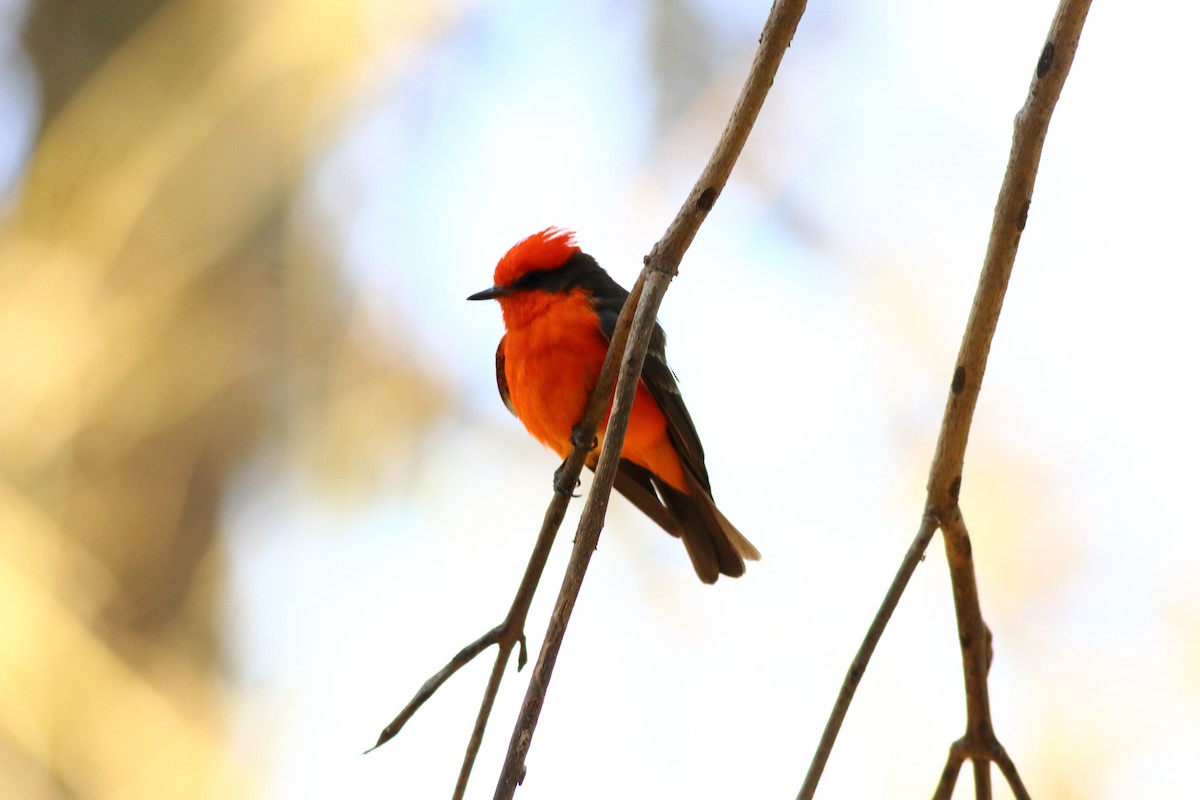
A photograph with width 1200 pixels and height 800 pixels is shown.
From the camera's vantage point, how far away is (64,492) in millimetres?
4449

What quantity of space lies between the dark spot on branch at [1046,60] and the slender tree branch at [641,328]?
347 millimetres

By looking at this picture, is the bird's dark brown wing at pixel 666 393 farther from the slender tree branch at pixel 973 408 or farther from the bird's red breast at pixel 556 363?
the slender tree branch at pixel 973 408

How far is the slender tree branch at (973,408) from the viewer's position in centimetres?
158

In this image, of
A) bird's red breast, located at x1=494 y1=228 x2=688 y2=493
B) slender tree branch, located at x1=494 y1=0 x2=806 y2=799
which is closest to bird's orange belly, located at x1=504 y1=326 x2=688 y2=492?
bird's red breast, located at x1=494 y1=228 x2=688 y2=493

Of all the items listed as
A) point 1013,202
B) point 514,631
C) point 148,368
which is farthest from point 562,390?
point 148,368

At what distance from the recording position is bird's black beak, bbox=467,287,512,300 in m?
3.20

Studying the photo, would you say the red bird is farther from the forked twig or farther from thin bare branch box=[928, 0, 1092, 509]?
thin bare branch box=[928, 0, 1092, 509]

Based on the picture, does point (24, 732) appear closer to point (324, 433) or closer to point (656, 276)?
point (324, 433)

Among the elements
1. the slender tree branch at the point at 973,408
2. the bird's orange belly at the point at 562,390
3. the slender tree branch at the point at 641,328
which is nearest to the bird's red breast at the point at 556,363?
the bird's orange belly at the point at 562,390

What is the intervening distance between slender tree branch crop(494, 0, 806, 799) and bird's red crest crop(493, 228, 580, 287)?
5.00 feet

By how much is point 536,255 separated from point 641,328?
179 centimetres

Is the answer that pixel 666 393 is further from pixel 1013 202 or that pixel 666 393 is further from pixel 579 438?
pixel 1013 202

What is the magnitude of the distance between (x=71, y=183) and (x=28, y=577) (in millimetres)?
1596

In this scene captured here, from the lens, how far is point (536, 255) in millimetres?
3270
